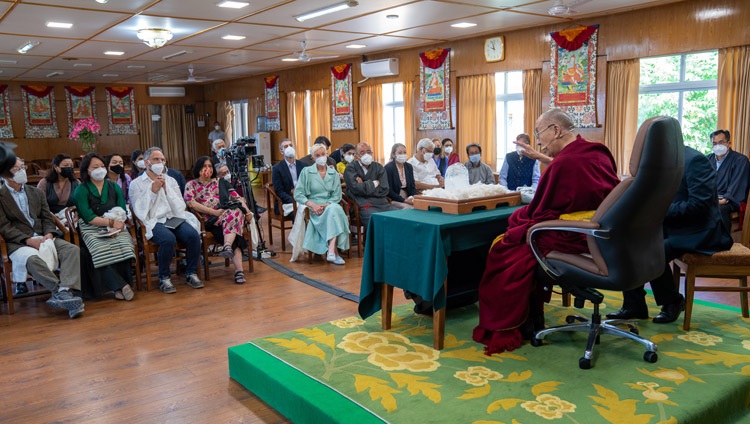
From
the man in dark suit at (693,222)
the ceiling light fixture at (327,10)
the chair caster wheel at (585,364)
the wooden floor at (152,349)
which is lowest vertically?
the wooden floor at (152,349)

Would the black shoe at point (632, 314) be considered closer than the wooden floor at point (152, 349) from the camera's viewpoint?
No

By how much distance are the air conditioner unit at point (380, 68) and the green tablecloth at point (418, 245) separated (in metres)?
6.57

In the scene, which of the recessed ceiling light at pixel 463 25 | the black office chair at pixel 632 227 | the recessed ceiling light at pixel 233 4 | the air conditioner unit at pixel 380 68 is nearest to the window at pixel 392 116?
the air conditioner unit at pixel 380 68

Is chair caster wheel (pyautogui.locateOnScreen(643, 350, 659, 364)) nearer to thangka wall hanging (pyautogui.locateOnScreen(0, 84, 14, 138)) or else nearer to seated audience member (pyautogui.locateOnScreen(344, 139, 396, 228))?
seated audience member (pyautogui.locateOnScreen(344, 139, 396, 228))

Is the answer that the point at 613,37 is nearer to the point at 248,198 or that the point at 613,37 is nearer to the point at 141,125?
the point at 248,198

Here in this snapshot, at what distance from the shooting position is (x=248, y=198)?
6.01m

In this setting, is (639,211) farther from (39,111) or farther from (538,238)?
(39,111)

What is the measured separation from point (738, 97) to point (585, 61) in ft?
5.92

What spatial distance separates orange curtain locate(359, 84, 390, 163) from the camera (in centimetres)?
1038

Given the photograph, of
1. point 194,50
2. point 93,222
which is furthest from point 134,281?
point 194,50

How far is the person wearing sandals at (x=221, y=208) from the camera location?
17.4ft

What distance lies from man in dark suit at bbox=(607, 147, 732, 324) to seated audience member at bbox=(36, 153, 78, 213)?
4.71 m

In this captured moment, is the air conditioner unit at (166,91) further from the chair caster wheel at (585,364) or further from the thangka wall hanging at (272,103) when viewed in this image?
the chair caster wheel at (585,364)

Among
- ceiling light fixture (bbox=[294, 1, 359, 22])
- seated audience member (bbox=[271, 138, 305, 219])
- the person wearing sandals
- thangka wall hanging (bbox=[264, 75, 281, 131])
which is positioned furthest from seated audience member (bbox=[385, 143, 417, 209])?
thangka wall hanging (bbox=[264, 75, 281, 131])
